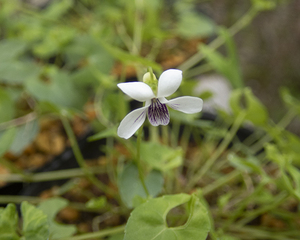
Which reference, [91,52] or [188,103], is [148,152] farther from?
[91,52]

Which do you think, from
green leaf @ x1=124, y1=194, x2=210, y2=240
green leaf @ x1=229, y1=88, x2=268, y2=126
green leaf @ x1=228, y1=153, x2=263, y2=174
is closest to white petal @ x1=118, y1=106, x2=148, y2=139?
green leaf @ x1=124, y1=194, x2=210, y2=240

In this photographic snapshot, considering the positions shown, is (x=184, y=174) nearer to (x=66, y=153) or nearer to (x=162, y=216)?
(x=66, y=153)

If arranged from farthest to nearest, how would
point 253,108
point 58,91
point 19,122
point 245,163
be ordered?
point 19,122 < point 58,91 < point 253,108 < point 245,163

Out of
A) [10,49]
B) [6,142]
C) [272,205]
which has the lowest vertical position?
[272,205]

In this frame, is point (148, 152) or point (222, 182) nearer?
point (148, 152)

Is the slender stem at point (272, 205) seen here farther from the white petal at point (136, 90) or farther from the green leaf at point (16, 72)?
the green leaf at point (16, 72)

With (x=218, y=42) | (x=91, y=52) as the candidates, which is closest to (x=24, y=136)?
(x=91, y=52)

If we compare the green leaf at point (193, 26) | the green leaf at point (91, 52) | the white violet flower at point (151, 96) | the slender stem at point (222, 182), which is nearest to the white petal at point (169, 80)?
the white violet flower at point (151, 96)
